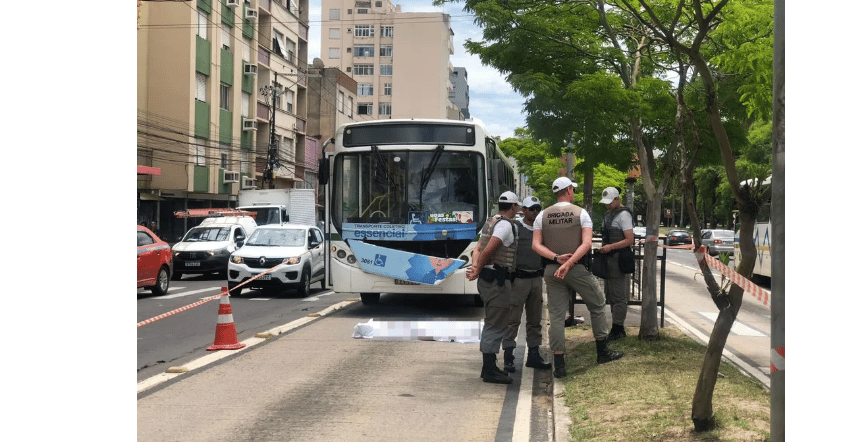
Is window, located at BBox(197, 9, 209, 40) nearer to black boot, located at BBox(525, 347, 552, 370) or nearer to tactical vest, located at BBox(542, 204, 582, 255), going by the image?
black boot, located at BBox(525, 347, 552, 370)

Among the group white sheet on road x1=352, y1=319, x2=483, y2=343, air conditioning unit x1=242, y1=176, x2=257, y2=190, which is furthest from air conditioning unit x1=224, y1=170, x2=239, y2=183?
white sheet on road x1=352, y1=319, x2=483, y2=343

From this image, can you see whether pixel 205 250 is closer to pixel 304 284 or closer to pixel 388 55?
pixel 304 284

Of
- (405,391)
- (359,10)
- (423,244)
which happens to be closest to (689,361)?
(405,391)

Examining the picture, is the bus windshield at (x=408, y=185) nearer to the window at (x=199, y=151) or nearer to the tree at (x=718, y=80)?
the tree at (x=718, y=80)

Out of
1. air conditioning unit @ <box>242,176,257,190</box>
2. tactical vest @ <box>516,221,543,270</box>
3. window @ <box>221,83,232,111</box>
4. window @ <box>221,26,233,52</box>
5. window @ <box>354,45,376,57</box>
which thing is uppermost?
window @ <box>354,45,376,57</box>

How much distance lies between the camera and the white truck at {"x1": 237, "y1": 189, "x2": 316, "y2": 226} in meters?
35.1

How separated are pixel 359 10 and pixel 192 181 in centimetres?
6163

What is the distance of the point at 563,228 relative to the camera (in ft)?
27.5

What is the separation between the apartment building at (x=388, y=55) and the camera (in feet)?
314

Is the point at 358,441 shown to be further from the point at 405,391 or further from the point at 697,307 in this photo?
the point at 697,307

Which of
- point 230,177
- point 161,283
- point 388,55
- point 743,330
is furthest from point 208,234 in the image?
point 388,55

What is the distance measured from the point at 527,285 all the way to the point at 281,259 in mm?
11422

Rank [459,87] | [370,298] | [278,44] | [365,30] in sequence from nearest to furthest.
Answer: [370,298] → [278,44] → [365,30] → [459,87]

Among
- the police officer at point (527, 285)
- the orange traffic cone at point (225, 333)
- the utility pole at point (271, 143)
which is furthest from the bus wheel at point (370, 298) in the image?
the utility pole at point (271, 143)
